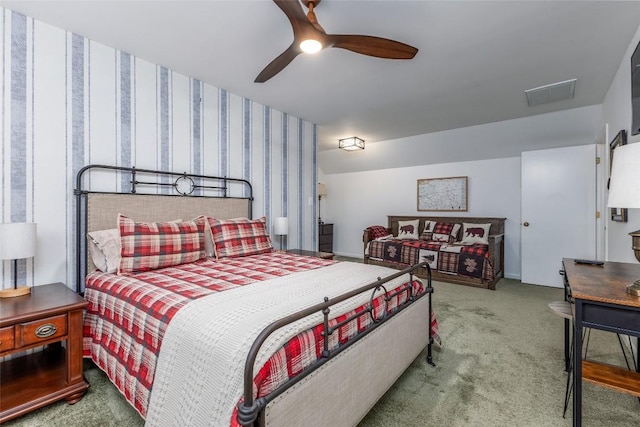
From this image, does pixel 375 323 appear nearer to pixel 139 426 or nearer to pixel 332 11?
pixel 139 426

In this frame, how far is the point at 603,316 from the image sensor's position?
4.37ft

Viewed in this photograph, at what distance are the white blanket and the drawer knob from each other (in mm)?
915

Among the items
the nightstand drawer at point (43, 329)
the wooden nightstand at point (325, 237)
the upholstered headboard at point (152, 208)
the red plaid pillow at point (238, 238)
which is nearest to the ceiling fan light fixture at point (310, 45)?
the red plaid pillow at point (238, 238)

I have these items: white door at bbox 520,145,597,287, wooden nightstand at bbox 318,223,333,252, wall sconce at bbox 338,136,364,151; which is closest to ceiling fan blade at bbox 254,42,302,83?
wall sconce at bbox 338,136,364,151

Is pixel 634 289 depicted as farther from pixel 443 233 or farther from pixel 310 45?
pixel 443 233

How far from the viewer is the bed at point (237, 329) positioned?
105cm

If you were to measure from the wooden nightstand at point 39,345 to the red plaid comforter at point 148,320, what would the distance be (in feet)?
0.47

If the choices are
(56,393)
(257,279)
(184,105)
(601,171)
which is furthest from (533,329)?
(184,105)

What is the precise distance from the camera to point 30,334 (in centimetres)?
161

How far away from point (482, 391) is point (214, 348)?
5.88 feet

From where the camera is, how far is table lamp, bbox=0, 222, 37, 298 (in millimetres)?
1776

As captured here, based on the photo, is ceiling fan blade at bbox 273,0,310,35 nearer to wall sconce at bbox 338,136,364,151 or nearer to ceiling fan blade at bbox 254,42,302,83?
ceiling fan blade at bbox 254,42,302,83

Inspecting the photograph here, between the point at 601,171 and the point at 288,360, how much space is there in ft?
15.9

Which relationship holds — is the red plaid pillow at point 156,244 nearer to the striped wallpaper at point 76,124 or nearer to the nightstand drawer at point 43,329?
the nightstand drawer at point 43,329
